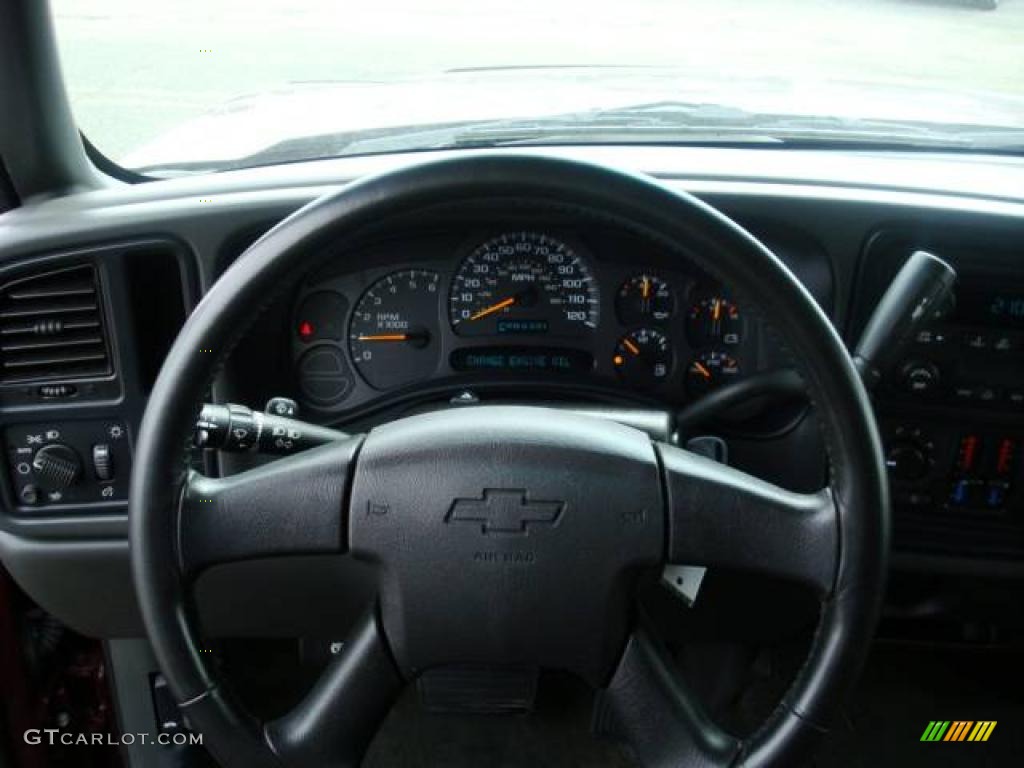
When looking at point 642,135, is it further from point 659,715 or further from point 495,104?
point 659,715

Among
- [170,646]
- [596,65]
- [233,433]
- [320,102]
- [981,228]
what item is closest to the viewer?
[170,646]

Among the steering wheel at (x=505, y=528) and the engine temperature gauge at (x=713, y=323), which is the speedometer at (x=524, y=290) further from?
the steering wheel at (x=505, y=528)

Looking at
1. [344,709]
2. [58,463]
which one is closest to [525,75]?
[58,463]

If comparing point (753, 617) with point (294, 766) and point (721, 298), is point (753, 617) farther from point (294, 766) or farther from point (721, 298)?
point (294, 766)

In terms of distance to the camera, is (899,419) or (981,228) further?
(899,419)

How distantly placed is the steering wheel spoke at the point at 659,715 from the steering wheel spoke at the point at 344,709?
0.25m

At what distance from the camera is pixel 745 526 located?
43.5 inches

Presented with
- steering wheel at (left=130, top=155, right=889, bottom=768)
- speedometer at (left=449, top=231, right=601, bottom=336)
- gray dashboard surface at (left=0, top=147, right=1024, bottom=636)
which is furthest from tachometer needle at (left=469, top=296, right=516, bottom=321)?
steering wheel at (left=130, top=155, right=889, bottom=768)

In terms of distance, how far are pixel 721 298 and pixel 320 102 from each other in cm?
89

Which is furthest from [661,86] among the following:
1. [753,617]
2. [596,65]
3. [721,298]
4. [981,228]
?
[753,617]

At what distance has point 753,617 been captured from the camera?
1.72 metres

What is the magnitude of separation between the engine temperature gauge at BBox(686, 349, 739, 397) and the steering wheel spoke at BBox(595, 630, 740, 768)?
0.63 meters

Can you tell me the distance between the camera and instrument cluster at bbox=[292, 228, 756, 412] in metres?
1.70

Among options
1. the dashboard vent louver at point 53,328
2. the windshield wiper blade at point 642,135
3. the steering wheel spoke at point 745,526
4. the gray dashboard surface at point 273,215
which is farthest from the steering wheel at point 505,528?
the windshield wiper blade at point 642,135
